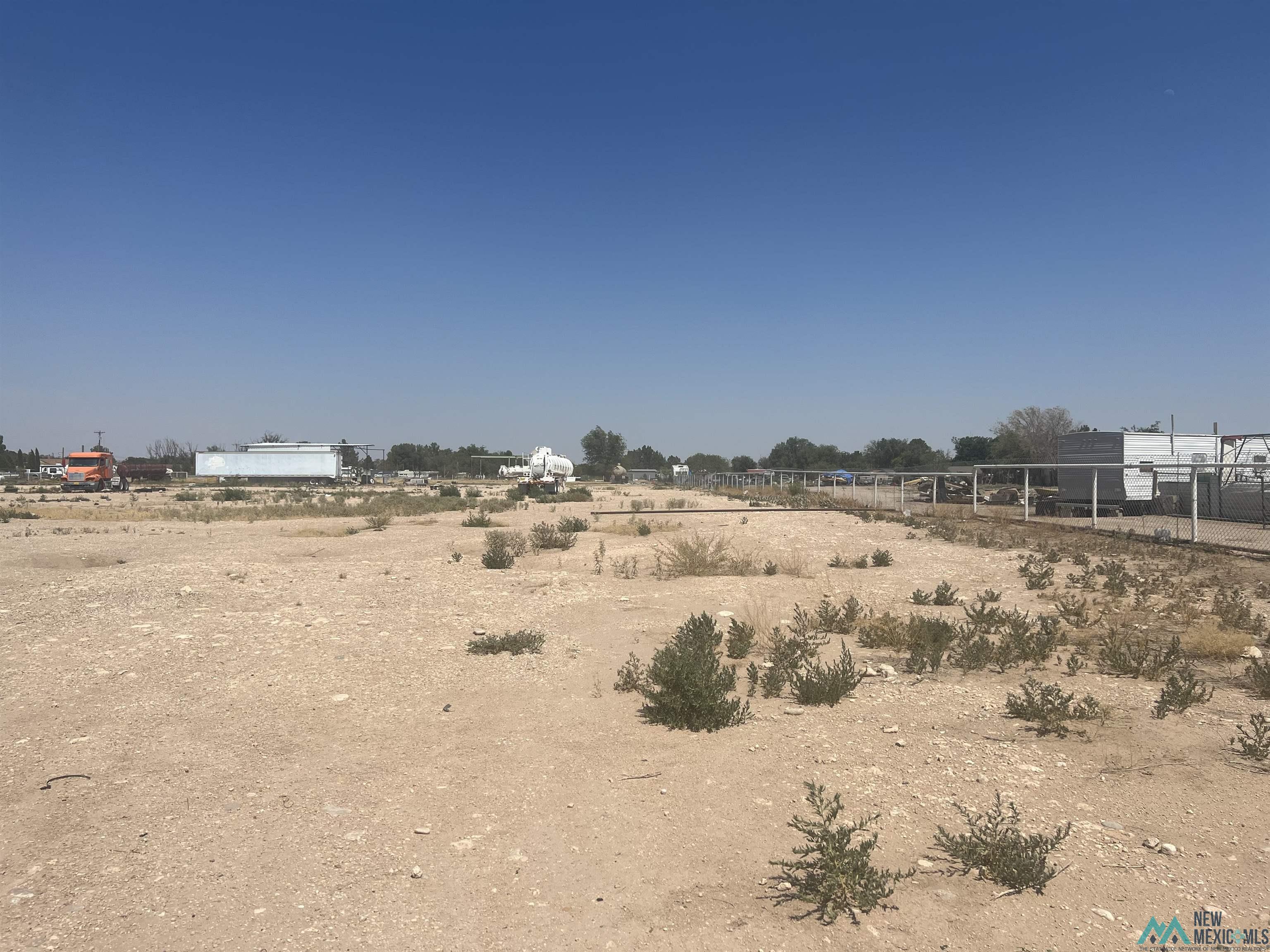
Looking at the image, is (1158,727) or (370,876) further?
(1158,727)

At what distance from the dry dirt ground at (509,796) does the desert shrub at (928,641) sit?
212 millimetres

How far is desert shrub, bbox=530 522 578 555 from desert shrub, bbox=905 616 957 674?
9947 mm

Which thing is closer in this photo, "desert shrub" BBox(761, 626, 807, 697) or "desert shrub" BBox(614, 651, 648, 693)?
"desert shrub" BBox(761, 626, 807, 697)

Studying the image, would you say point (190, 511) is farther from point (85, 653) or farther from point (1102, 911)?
point (1102, 911)

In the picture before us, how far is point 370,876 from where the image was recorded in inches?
162

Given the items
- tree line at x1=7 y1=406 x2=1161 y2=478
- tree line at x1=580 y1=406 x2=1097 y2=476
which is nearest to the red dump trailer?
tree line at x1=7 y1=406 x2=1161 y2=478

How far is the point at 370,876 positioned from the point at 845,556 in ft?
44.7

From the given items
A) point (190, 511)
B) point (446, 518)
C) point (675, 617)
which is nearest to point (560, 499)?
point (446, 518)

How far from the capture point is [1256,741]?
5.41 metres

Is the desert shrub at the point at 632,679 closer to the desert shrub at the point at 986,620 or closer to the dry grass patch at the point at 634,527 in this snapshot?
the desert shrub at the point at 986,620

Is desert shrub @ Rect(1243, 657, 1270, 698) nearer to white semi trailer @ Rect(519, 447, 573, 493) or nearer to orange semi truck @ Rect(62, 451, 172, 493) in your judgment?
white semi trailer @ Rect(519, 447, 573, 493)

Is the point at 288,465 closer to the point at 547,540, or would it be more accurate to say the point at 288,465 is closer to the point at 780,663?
the point at 547,540

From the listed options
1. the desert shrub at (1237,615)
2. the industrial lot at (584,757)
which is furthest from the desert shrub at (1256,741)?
the desert shrub at (1237,615)

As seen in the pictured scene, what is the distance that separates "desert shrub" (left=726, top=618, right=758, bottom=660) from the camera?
8453 mm
